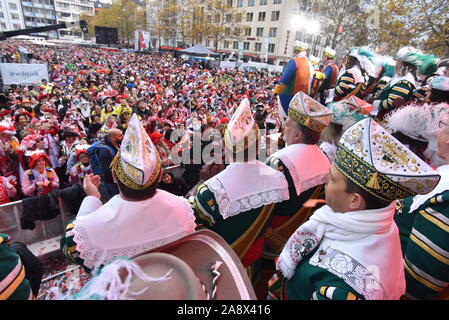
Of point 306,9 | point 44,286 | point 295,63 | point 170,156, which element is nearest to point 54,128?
point 170,156

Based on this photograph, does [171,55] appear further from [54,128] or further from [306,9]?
[54,128]

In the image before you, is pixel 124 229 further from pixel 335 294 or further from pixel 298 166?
pixel 298 166

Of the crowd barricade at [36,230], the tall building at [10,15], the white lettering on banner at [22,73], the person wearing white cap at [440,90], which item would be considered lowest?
the crowd barricade at [36,230]

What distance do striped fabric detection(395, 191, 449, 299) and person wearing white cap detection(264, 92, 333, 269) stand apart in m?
0.92

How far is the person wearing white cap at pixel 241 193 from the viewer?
5.99ft

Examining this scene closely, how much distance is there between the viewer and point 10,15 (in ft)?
238

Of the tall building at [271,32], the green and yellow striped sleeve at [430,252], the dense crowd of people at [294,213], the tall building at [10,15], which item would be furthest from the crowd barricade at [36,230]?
the tall building at [10,15]

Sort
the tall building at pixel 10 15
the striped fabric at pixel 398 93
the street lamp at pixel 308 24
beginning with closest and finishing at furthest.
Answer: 1. the striped fabric at pixel 398 93
2. the street lamp at pixel 308 24
3. the tall building at pixel 10 15

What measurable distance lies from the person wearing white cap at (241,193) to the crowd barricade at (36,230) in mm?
2438

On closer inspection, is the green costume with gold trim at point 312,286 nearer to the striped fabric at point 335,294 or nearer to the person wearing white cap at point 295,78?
the striped fabric at point 335,294

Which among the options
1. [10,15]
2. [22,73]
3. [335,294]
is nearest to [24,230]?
[335,294]

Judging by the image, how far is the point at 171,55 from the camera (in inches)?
1565

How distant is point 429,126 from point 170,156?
14.0 feet
